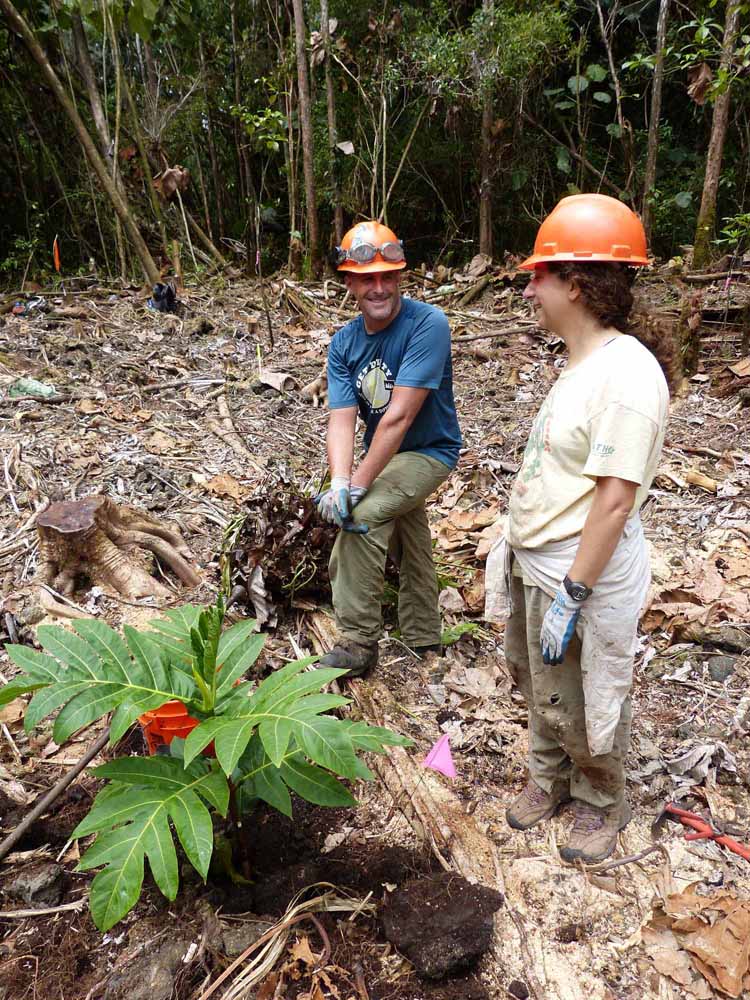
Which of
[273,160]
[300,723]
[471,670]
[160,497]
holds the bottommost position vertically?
[471,670]

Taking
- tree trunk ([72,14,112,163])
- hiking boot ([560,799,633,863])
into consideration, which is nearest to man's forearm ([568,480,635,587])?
hiking boot ([560,799,633,863])

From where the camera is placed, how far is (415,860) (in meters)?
2.20

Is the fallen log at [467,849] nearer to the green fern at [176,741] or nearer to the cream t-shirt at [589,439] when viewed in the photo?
the green fern at [176,741]

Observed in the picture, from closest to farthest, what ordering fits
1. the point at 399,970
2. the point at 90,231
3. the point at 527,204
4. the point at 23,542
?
the point at 399,970
the point at 23,542
the point at 527,204
the point at 90,231

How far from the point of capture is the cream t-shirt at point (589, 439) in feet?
5.64

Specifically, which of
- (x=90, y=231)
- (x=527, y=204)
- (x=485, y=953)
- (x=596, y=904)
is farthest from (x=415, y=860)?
(x=90, y=231)

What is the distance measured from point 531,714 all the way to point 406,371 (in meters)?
1.43

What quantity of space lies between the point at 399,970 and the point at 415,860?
1.15 ft

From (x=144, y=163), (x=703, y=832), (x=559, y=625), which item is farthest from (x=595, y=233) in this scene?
(x=144, y=163)

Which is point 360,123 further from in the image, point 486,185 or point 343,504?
point 343,504

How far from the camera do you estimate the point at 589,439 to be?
1.83 meters

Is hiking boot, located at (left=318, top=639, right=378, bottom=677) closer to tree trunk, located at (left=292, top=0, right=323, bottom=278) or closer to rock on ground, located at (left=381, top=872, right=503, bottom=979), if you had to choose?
rock on ground, located at (left=381, top=872, right=503, bottom=979)

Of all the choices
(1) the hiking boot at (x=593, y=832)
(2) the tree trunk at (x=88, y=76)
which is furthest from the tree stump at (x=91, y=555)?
(2) the tree trunk at (x=88, y=76)

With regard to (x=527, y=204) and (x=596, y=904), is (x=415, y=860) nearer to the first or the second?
(x=596, y=904)
